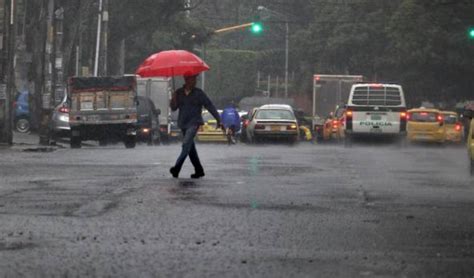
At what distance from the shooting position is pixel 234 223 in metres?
12.1

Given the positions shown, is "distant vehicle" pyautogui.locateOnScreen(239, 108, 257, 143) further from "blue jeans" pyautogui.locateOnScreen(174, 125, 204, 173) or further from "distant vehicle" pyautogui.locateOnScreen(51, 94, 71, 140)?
"blue jeans" pyautogui.locateOnScreen(174, 125, 204, 173)

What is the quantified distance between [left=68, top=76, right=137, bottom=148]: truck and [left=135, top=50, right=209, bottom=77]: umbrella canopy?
1330 centimetres

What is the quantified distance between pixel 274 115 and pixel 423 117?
733 cm

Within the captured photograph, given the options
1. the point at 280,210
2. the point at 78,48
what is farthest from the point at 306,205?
the point at 78,48

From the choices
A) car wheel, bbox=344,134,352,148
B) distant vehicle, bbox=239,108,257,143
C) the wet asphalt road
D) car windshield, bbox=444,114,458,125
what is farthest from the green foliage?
the wet asphalt road

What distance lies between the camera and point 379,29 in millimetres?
80000

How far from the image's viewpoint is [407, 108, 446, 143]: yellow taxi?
48219 mm

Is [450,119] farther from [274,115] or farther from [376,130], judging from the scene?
[376,130]

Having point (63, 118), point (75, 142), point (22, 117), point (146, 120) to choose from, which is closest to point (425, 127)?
point (146, 120)

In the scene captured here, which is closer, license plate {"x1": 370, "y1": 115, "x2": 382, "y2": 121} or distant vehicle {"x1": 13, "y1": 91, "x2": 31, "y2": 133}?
license plate {"x1": 370, "y1": 115, "x2": 382, "y2": 121}

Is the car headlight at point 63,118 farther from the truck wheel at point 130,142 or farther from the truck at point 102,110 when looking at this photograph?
the truck wheel at point 130,142

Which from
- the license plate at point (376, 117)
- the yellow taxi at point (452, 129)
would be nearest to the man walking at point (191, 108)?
the license plate at point (376, 117)

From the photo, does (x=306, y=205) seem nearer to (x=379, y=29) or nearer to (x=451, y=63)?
(x=451, y=63)

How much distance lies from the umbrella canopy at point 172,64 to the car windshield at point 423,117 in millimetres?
26591
